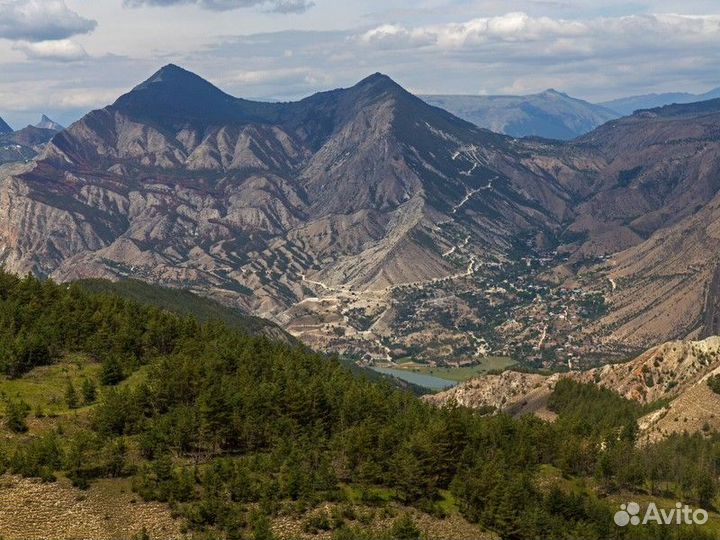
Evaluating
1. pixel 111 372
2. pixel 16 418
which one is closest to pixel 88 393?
pixel 111 372

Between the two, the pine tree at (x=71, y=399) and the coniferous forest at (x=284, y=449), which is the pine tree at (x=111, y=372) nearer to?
the coniferous forest at (x=284, y=449)

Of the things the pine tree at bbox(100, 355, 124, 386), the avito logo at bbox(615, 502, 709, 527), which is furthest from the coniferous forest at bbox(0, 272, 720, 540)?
the avito logo at bbox(615, 502, 709, 527)

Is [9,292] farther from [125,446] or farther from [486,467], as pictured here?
[486,467]

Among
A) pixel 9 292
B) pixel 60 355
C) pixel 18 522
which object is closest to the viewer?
pixel 18 522

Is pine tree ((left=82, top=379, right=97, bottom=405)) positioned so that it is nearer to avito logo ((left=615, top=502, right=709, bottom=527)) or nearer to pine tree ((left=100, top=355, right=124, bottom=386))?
pine tree ((left=100, top=355, right=124, bottom=386))

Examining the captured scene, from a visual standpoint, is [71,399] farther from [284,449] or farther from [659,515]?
[659,515]

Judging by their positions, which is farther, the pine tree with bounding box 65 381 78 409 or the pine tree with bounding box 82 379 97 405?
the pine tree with bounding box 82 379 97 405

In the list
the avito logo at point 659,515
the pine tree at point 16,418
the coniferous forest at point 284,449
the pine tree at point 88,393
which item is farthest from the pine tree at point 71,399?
the avito logo at point 659,515

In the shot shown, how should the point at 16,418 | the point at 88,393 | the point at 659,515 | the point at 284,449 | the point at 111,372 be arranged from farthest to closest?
the point at 111,372, the point at 88,393, the point at 659,515, the point at 284,449, the point at 16,418

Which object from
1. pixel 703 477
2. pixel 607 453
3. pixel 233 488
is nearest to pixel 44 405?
pixel 233 488
